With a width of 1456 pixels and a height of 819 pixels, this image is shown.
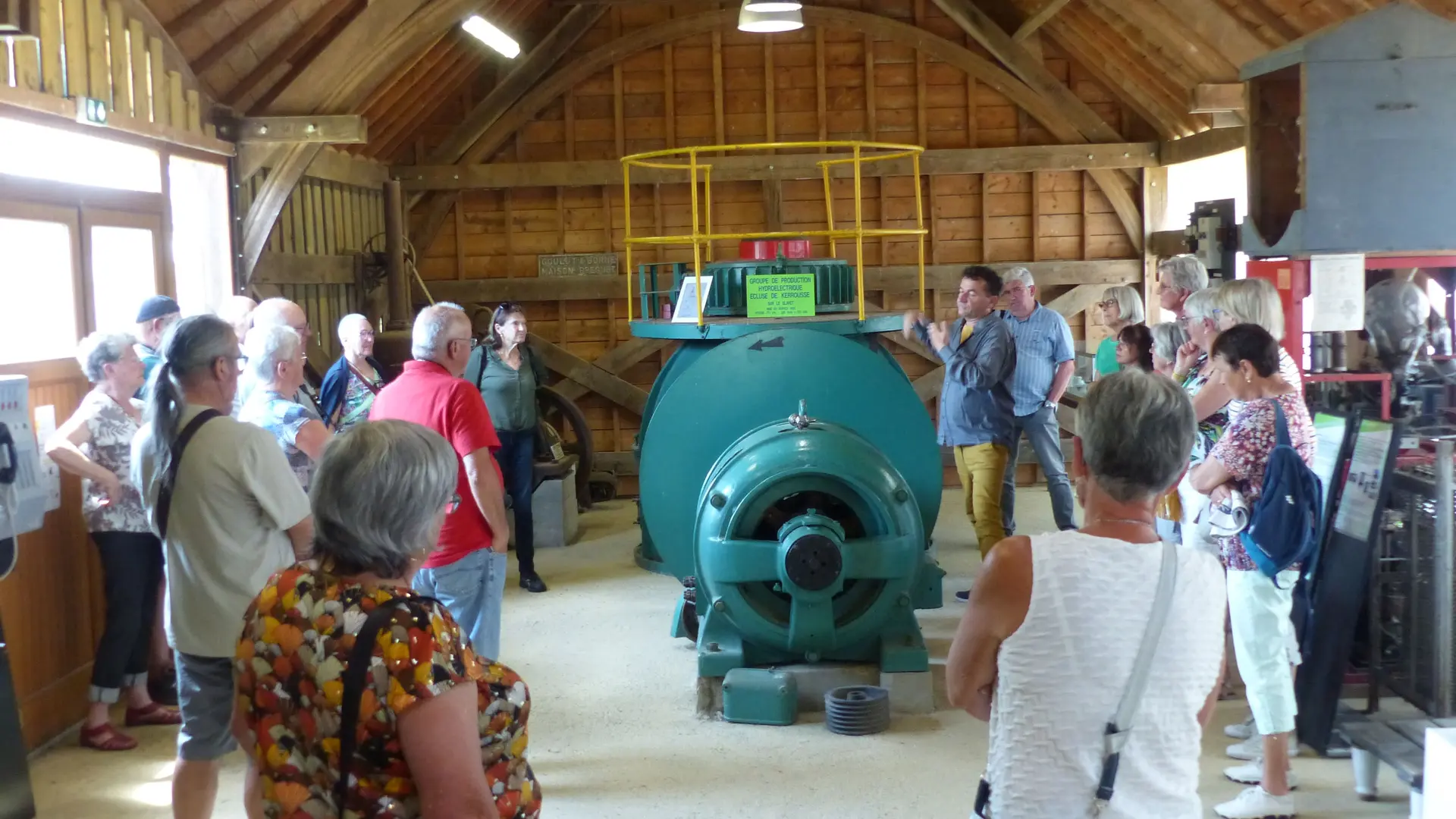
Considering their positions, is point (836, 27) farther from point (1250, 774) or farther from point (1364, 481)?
point (1250, 774)

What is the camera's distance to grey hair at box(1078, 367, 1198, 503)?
216 cm

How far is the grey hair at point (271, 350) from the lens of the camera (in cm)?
440

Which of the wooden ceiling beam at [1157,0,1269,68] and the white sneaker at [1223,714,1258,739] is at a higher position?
the wooden ceiling beam at [1157,0,1269,68]

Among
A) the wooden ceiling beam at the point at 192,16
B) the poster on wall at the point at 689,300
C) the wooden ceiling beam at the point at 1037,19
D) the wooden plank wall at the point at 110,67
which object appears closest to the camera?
the wooden plank wall at the point at 110,67

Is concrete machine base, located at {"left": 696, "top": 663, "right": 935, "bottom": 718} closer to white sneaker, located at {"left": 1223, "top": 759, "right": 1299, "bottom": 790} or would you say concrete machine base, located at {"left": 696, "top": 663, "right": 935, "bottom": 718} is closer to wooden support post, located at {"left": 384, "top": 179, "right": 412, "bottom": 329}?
white sneaker, located at {"left": 1223, "top": 759, "right": 1299, "bottom": 790}

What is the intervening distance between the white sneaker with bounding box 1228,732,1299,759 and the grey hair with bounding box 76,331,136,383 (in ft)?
14.7

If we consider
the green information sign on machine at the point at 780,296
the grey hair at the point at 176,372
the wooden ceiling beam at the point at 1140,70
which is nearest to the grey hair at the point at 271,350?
the grey hair at the point at 176,372

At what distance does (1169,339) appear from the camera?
545 cm

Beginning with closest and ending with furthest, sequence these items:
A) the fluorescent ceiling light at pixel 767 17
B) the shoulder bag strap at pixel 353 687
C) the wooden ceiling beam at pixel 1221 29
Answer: the shoulder bag strap at pixel 353 687
the wooden ceiling beam at pixel 1221 29
the fluorescent ceiling light at pixel 767 17

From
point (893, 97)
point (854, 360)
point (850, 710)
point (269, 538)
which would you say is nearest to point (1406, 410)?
point (854, 360)

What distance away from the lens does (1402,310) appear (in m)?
5.38

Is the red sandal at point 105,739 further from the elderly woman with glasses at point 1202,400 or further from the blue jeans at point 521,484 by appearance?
the elderly woman with glasses at point 1202,400

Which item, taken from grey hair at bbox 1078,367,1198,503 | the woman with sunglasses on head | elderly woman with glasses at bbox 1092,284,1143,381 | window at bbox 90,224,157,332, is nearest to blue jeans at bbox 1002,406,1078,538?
elderly woman with glasses at bbox 1092,284,1143,381

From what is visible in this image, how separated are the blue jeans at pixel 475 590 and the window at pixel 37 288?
2038 mm
